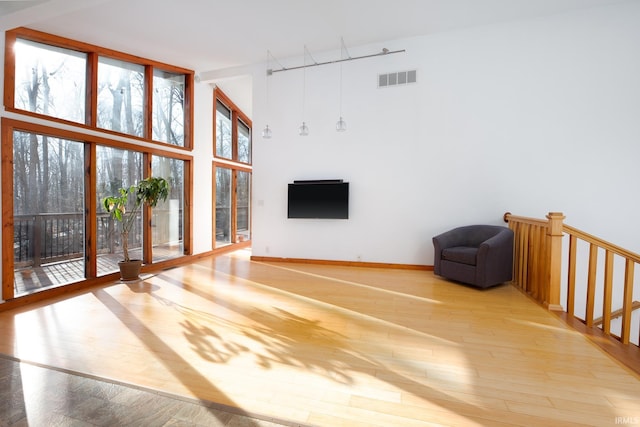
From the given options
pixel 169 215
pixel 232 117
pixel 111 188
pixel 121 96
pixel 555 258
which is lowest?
pixel 555 258

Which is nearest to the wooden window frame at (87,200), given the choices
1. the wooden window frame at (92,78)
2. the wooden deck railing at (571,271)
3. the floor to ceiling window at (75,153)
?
→ the floor to ceiling window at (75,153)

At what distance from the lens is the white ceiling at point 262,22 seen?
393 centimetres

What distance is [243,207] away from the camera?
27.1 feet

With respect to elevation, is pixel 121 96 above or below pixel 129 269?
above

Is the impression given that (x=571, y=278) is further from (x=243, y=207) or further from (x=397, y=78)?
(x=243, y=207)

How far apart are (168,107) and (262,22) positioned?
2.51m

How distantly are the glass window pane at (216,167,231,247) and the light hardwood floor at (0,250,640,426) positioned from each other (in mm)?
3296

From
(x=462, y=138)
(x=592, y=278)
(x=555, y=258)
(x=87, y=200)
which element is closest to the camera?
(x=592, y=278)

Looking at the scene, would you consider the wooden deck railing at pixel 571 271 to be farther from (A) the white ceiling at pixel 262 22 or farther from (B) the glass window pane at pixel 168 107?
(B) the glass window pane at pixel 168 107

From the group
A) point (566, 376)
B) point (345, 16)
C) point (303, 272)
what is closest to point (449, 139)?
point (345, 16)

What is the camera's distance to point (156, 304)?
11.5 ft

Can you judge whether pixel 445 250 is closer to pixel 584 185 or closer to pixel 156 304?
pixel 584 185

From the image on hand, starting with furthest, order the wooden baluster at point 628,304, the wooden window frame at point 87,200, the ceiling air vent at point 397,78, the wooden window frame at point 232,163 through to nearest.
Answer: the wooden window frame at point 232,163, the ceiling air vent at point 397,78, the wooden window frame at point 87,200, the wooden baluster at point 628,304

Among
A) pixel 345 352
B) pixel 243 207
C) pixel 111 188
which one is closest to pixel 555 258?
pixel 345 352
